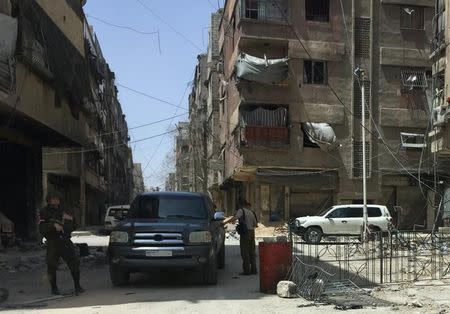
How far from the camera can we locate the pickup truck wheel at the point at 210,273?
36.6 feet

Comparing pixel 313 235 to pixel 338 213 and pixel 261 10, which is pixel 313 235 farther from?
pixel 261 10

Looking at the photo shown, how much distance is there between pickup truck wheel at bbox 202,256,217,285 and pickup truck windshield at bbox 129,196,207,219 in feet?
3.75

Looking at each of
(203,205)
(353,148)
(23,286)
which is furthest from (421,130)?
(23,286)

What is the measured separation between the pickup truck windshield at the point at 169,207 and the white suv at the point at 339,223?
15.1 metres

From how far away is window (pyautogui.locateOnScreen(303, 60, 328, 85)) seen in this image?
37156 millimetres

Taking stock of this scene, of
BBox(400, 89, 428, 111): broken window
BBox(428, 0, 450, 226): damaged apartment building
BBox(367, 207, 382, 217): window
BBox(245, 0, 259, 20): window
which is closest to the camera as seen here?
BBox(428, 0, 450, 226): damaged apartment building

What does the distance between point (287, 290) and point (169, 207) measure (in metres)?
3.59

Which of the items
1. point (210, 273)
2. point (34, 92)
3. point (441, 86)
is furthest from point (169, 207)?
point (441, 86)

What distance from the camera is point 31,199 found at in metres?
22.7

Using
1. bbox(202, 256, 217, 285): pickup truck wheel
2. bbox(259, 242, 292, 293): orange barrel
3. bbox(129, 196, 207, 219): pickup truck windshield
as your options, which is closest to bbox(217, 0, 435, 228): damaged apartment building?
bbox(129, 196, 207, 219): pickup truck windshield

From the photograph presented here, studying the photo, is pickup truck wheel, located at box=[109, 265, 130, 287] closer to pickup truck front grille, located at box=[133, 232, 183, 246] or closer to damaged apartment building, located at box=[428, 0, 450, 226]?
pickup truck front grille, located at box=[133, 232, 183, 246]

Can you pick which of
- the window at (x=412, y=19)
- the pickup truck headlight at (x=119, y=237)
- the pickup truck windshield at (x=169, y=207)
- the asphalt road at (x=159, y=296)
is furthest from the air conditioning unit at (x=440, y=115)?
the window at (x=412, y=19)

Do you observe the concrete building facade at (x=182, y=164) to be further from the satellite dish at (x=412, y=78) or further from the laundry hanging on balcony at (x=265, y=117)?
the satellite dish at (x=412, y=78)

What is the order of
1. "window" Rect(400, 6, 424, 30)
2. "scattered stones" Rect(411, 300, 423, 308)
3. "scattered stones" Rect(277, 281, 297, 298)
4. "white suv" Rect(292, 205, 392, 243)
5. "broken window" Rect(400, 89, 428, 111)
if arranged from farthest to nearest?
"window" Rect(400, 6, 424, 30) < "broken window" Rect(400, 89, 428, 111) < "white suv" Rect(292, 205, 392, 243) < "scattered stones" Rect(277, 281, 297, 298) < "scattered stones" Rect(411, 300, 423, 308)
